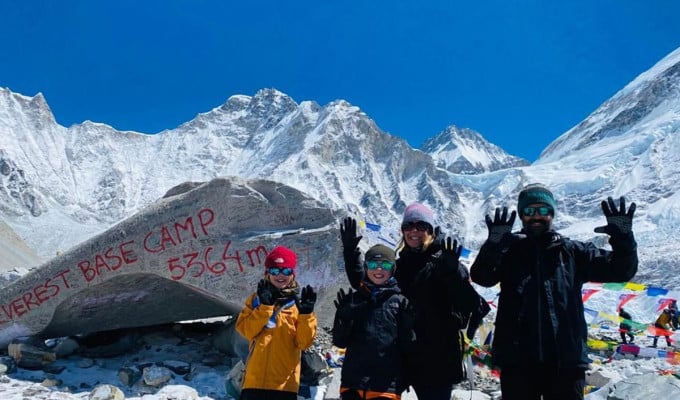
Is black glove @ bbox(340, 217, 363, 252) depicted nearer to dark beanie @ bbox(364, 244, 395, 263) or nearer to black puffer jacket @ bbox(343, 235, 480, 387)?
dark beanie @ bbox(364, 244, 395, 263)

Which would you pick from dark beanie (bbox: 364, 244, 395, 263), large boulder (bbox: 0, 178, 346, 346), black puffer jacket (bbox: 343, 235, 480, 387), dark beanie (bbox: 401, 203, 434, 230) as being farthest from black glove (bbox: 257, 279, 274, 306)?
large boulder (bbox: 0, 178, 346, 346)

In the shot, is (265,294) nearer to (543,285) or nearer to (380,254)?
(380,254)

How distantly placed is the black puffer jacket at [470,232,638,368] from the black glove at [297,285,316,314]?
1283 millimetres

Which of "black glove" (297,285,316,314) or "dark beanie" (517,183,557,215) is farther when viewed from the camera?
"black glove" (297,285,316,314)

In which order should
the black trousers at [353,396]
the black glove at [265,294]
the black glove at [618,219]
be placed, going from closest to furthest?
the black glove at [618,219], the black trousers at [353,396], the black glove at [265,294]

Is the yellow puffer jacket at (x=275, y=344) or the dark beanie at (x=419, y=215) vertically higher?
the dark beanie at (x=419, y=215)

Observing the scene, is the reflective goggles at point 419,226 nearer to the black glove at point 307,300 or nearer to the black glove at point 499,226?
the black glove at point 499,226

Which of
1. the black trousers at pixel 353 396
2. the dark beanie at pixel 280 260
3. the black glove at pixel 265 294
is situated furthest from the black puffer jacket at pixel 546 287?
the black glove at pixel 265 294

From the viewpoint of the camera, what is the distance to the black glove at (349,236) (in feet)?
14.1

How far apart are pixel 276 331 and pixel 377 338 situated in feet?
3.07

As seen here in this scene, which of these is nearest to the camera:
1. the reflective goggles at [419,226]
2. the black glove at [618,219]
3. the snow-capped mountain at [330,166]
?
the black glove at [618,219]

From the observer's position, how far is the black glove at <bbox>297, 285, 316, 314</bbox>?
13.2 feet

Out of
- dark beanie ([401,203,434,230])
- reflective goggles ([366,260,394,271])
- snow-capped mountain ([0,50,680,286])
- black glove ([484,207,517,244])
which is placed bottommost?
reflective goggles ([366,260,394,271])

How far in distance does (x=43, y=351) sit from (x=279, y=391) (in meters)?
4.95
